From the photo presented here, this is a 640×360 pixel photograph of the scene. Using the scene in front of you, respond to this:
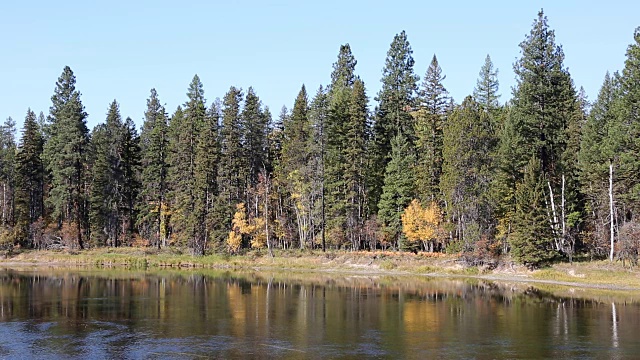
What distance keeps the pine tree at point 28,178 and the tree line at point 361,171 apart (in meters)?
0.27

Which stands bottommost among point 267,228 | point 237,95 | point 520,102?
point 267,228

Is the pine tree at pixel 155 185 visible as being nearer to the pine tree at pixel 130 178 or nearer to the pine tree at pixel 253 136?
the pine tree at pixel 130 178

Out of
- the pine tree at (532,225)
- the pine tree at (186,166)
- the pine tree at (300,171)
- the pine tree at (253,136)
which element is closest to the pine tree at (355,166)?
the pine tree at (300,171)

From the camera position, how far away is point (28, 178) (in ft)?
313

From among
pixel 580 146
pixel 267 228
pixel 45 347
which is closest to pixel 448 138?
pixel 580 146

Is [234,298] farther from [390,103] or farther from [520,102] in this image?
[390,103]

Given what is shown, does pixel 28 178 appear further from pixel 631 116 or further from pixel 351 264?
pixel 631 116

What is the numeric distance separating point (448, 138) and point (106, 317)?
40.3 m

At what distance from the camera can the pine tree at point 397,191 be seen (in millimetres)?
74750

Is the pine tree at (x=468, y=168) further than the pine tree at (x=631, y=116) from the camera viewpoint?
Yes

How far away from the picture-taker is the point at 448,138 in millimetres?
67438

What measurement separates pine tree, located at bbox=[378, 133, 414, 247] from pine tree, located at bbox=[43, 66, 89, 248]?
131 ft

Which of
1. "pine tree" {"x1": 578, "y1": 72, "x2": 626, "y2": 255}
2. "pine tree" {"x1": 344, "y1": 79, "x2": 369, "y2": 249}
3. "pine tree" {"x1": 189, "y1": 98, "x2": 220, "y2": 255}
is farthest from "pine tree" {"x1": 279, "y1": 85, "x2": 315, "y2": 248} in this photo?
"pine tree" {"x1": 578, "y1": 72, "x2": 626, "y2": 255}

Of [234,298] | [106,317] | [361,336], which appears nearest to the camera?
[361,336]
